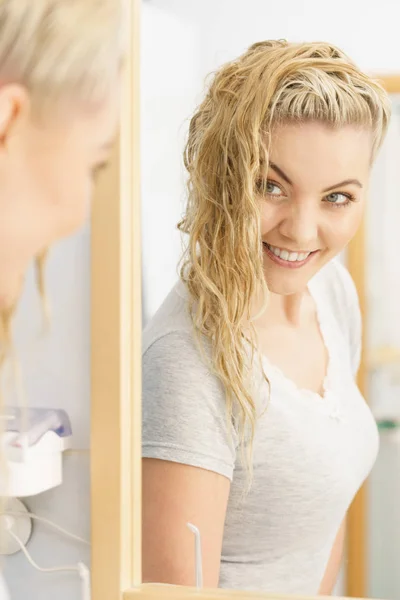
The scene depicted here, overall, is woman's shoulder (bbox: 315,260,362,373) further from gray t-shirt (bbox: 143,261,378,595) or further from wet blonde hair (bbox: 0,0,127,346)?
wet blonde hair (bbox: 0,0,127,346)

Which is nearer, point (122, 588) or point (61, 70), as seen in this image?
point (61, 70)

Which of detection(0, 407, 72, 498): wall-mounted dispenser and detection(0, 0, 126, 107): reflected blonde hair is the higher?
detection(0, 0, 126, 107): reflected blonde hair

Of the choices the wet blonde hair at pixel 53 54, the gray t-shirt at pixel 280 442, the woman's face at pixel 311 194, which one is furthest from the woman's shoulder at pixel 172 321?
the wet blonde hair at pixel 53 54

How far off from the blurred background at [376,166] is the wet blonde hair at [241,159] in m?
0.02

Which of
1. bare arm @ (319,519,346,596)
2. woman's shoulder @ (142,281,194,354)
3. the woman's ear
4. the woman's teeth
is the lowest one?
bare arm @ (319,519,346,596)

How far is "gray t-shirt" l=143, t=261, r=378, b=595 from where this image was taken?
3.04ft

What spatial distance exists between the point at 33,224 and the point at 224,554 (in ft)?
1.41

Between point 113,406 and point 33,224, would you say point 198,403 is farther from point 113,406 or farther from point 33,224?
point 33,224

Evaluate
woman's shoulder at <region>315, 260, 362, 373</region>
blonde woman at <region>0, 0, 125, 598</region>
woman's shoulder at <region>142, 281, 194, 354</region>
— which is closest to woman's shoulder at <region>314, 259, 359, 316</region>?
woman's shoulder at <region>315, 260, 362, 373</region>

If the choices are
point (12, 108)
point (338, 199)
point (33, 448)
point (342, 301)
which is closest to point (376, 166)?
point (338, 199)

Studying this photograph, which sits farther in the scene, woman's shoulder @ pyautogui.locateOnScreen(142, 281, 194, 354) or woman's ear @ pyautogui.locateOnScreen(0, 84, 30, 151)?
woman's shoulder @ pyautogui.locateOnScreen(142, 281, 194, 354)

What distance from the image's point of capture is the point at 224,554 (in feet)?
3.13

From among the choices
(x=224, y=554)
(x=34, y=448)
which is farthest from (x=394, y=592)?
(x=34, y=448)

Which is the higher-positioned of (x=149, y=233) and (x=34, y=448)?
(x=149, y=233)
